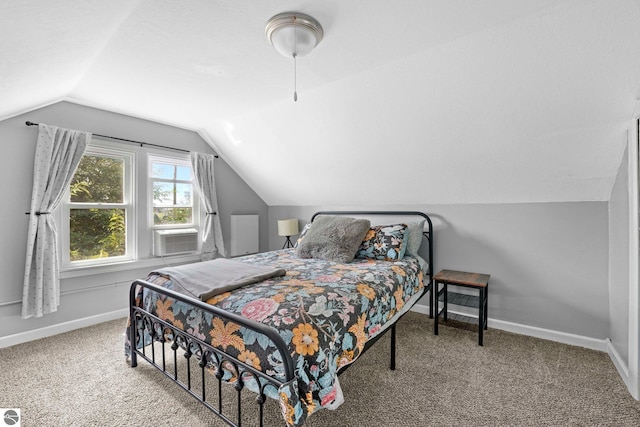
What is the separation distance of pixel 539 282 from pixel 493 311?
0.50 m

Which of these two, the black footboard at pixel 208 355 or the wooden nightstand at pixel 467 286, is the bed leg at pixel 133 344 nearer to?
the black footboard at pixel 208 355

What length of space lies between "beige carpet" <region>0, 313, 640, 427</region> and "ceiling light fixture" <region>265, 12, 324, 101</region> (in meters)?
2.16

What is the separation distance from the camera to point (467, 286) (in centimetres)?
266

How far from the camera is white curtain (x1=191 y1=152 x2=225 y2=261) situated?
3795mm

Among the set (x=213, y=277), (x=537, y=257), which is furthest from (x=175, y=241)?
(x=537, y=257)

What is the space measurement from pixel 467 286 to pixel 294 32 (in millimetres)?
2424

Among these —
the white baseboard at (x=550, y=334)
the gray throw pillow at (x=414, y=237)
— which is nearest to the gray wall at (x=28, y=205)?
the gray throw pillow at (x=414, y=237)

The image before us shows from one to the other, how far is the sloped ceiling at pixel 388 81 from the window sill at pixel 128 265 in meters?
1.45

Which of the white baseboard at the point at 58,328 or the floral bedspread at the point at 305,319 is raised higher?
the floral bedspread at the point at 305,319

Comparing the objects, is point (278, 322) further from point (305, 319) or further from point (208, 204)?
point (208, 204)

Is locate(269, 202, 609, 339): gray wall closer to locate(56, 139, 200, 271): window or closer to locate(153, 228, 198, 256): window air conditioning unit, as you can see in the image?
locate(153, 228, 198, 256): window air conditioning unit

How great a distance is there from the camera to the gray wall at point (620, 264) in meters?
2.11

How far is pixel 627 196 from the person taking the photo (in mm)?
2100

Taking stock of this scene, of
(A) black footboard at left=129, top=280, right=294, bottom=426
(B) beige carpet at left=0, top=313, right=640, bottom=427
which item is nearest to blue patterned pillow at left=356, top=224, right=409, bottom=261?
(B) beige carpet at left=0, top=313, right=640, bottom=427
